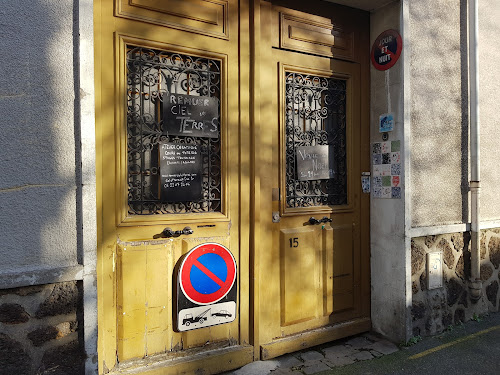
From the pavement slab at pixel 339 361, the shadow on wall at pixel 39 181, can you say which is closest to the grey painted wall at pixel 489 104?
the pavement slab at pixel 339 361

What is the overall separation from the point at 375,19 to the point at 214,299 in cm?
323

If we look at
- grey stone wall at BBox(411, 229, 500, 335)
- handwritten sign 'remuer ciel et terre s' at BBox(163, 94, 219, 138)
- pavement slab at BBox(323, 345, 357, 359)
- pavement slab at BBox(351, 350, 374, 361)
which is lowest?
pavement slab at BBox(351, 350, 374, 361)

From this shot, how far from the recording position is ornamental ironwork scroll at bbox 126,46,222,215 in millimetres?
2830

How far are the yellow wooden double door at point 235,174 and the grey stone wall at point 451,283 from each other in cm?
53

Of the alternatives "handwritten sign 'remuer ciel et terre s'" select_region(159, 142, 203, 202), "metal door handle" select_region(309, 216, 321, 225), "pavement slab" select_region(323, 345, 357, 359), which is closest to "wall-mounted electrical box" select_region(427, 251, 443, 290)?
"pavement slab" select_region(323, 345, 357, 359)

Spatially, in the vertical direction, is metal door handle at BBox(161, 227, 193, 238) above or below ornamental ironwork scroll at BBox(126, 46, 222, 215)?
below

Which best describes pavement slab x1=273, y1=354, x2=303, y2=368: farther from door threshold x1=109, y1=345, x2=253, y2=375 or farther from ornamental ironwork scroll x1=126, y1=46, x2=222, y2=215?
ornamental ironwork scroll x1=126, y1=46, x2=222, y2=215

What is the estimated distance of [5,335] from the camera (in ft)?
7.16

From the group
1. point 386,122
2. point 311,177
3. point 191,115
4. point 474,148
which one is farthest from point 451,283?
point 191,115

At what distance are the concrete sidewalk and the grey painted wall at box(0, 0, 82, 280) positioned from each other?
1.78m

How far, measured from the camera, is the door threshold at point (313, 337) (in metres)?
3.31

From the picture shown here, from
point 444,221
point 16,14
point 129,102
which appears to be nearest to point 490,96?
point 444,221

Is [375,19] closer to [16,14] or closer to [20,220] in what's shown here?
[16,14]

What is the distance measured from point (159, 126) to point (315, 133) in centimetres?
154
